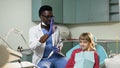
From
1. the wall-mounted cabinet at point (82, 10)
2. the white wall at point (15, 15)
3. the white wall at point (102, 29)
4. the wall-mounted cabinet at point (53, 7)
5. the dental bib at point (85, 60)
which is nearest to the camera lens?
the dental bib at point (85, 60)

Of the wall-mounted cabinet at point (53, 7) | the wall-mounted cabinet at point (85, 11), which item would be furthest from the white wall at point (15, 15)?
the wall-mounted cabinet at point (85, 11)

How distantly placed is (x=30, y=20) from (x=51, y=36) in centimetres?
194

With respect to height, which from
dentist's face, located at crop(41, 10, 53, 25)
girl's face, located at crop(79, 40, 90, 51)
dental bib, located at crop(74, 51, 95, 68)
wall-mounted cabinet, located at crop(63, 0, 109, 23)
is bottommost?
dental bib, located at crop(74, 51, 95, 68)

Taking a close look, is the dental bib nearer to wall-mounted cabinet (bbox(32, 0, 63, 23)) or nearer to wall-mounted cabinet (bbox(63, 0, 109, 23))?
wall-mounted cabinet (bbox(32, 0, 63, 23))

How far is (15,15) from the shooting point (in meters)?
4.14

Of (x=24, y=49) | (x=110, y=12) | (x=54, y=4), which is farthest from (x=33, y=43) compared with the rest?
(x=110, y=12)

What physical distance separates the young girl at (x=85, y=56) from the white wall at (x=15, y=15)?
5.88 ft

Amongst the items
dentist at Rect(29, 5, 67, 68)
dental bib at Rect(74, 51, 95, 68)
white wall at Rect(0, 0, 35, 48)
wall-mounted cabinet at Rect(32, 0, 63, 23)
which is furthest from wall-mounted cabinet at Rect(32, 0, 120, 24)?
dental bib at Rect(74, 51, 95, 68)

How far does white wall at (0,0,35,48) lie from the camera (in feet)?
12.9

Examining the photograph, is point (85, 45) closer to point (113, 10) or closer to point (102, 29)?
point (113, 10)

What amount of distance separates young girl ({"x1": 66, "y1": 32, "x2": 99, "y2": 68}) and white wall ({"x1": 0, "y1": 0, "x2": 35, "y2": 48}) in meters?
1.79

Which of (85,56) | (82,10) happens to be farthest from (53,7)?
(85,56)

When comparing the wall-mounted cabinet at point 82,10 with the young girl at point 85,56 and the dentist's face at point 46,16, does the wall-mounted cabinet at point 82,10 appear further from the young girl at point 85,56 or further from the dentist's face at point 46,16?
the young girl at point 85,56

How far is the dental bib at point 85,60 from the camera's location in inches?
90.3
